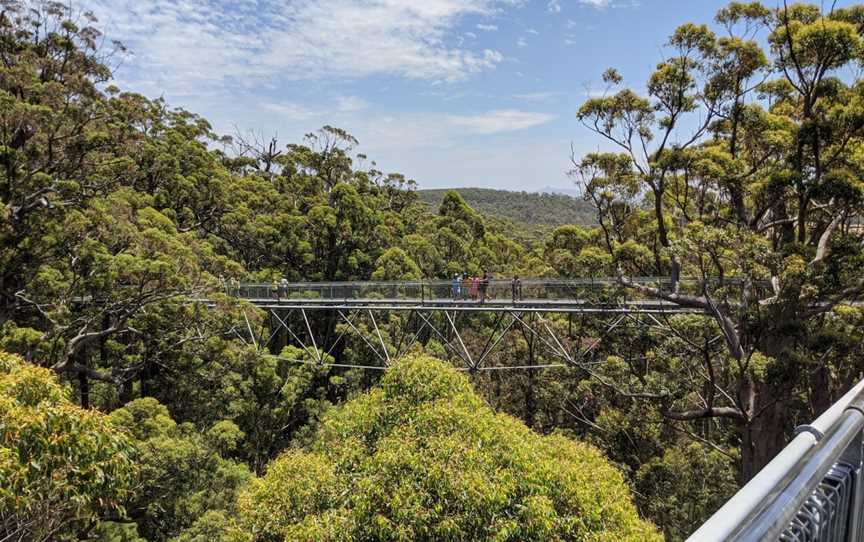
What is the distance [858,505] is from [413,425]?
473 cm

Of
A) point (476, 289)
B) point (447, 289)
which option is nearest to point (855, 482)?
point (476, 289)

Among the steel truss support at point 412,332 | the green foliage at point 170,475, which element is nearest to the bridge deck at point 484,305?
the steel truss support at point 412,332

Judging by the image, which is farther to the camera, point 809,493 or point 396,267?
point 396,267

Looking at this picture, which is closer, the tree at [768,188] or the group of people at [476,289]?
the tree at [768,188]

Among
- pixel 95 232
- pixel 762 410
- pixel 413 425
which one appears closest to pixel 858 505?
pixel 413 425

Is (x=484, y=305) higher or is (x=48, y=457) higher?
(x=484, y=305)

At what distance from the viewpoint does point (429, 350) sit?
1744cm

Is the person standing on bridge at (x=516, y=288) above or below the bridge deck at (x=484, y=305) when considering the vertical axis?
above

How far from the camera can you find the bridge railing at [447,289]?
1125 centimetres

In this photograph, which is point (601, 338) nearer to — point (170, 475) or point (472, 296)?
point (472, 296)

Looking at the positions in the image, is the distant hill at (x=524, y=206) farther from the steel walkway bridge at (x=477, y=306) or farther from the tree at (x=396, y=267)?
the steel walkway bridge at (x=477, y=306)

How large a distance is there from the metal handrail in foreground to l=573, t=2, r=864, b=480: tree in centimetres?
623

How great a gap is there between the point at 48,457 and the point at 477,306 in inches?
406

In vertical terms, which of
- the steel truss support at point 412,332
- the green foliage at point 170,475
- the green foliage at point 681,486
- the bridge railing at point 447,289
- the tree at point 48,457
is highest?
the bridge railing at point 447,289
